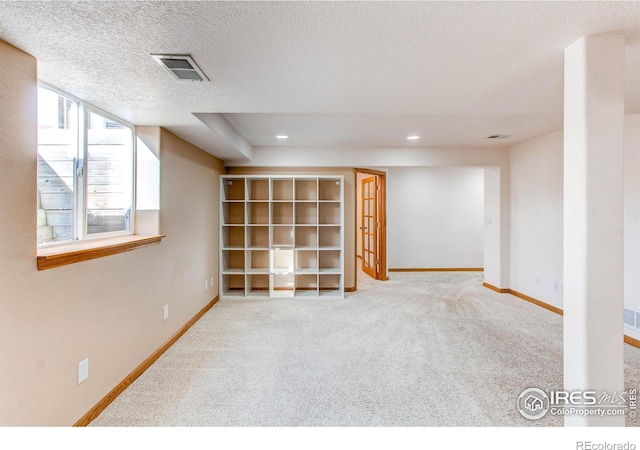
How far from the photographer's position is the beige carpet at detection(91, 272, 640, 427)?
1.89m

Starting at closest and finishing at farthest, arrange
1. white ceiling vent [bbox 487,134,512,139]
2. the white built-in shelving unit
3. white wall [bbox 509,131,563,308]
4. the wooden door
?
1. white wall [bbox 509,131,563,308]
2. white ceiling vent [bbox 487,134,512,139]
3. the white built-in shelving unit
4. the wooden door

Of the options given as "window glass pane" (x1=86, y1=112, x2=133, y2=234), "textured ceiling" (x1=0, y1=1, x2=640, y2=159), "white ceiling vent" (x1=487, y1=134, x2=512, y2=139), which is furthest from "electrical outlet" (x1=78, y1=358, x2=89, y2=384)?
"white ceiling vent" (x1=487, y1=134, x2=512, y2=139)

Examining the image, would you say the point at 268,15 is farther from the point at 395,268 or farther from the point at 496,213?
the point at 395,268

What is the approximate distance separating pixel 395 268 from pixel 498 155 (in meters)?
3.01

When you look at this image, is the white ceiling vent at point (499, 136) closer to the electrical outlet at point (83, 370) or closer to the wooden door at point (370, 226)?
the wooden door at point (370, 226)

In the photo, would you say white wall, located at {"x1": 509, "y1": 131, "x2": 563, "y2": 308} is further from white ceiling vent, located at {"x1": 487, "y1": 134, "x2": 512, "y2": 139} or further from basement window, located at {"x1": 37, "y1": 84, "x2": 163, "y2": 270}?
basement window, located at {"x1": 37, "y1": 84, "x2": 163, "y2": 270}

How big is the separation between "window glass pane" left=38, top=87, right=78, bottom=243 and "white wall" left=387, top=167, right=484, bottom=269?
5.59 m

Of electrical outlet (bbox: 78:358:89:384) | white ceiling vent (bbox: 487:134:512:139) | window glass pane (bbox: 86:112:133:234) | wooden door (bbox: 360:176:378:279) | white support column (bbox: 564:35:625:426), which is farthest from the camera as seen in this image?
wooden door (bbox: 360:176:378:279)

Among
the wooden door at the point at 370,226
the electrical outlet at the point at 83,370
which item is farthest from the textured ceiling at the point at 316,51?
the wooden door at the point at 370,226

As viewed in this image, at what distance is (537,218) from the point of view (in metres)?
4.17

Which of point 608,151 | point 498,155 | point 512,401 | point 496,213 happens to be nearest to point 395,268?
point 496,213

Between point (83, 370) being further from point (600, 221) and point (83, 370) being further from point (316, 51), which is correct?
point (600, 221)

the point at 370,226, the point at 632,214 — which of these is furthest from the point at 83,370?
the point at 370,226

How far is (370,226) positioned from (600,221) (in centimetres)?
515
